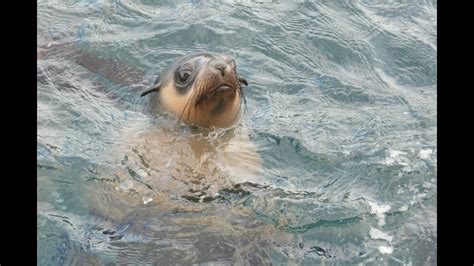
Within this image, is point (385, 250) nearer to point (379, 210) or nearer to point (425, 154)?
→ point (379, 210)

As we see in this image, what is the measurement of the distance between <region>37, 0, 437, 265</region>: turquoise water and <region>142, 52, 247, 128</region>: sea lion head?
0.15 metres

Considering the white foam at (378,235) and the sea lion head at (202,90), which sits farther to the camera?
the sea lion head at (202,90)

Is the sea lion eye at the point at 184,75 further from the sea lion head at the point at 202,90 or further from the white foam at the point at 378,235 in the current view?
the white foam at the point at 378,235

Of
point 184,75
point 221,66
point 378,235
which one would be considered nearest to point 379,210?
point 378,235

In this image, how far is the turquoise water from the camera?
14.6 ft

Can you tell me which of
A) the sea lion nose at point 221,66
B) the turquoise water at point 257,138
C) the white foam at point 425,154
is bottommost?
the turquoise water at point 257,138

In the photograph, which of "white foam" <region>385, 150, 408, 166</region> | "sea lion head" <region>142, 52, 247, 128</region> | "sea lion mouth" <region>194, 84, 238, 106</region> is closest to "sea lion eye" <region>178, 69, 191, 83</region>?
"sea lion head" <region>142, 52, 247, 128</region>

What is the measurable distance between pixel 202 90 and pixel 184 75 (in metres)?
0.35

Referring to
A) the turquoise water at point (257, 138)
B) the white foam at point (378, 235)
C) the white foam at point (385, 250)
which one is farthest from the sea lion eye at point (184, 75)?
the white foam at point (385, 250)

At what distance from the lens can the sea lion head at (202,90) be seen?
5250mm

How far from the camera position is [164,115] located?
5785 millimetres

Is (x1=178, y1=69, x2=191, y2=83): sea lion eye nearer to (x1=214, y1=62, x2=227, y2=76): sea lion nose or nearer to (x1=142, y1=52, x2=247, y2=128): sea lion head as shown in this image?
(x1=142, y1=52, x2=247, y2=128): sea lion head

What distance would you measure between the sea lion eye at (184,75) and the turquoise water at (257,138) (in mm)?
403
